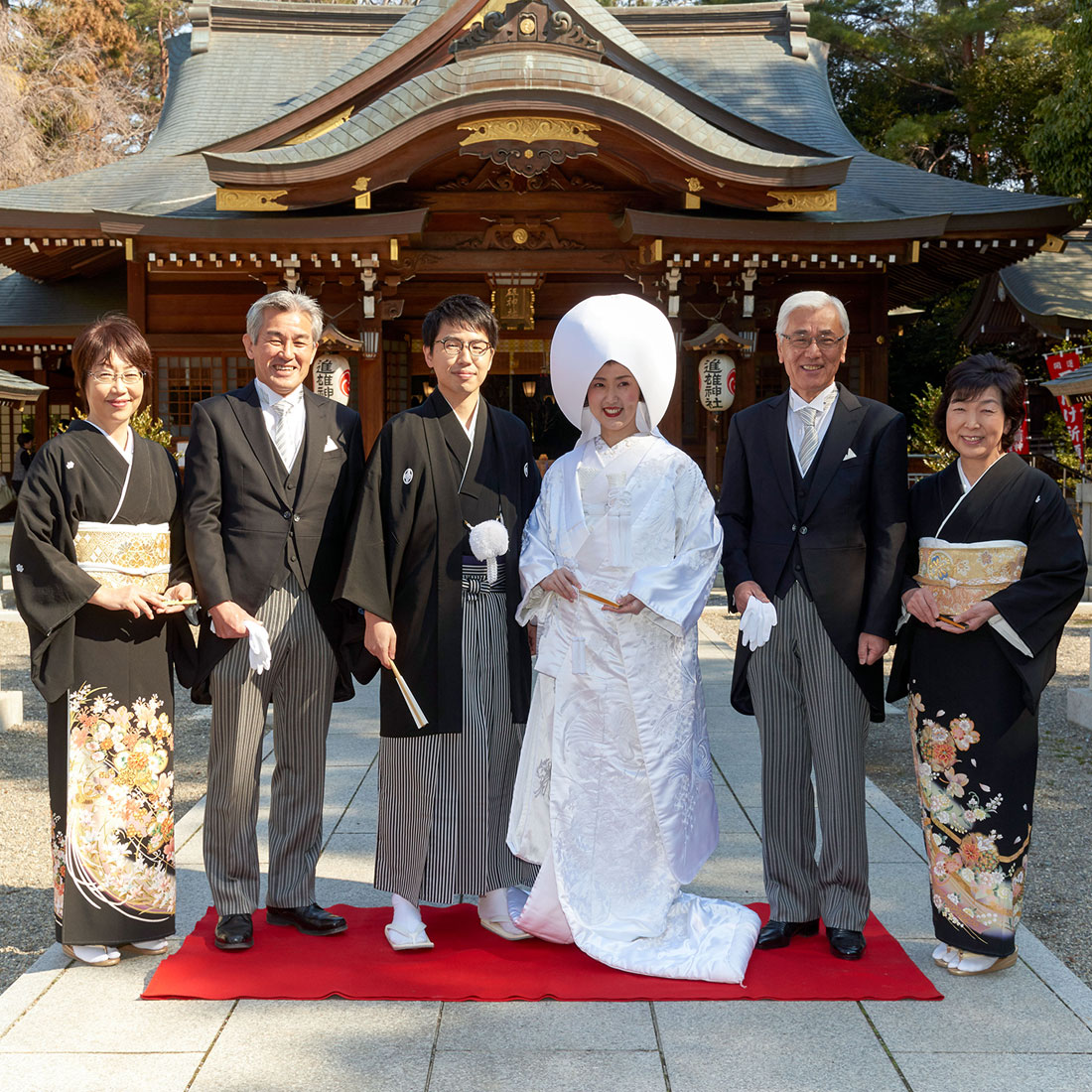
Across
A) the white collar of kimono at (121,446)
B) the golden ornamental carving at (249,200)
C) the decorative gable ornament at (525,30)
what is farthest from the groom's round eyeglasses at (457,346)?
the decorative gable ornament at (525,30)

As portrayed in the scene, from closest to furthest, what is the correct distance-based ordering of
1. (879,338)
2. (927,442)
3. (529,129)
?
(529,129) → (879,338) → (927,442)

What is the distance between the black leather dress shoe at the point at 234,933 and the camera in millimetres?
2859

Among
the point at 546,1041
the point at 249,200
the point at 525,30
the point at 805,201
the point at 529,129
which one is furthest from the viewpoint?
the point at 525,30

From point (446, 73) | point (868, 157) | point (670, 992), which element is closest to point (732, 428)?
point (670, 992)

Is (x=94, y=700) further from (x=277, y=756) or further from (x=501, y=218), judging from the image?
Answer: (x=501, y=218)

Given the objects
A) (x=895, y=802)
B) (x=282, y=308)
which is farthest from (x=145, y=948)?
(x=895, y=802)

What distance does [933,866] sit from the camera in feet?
9.50

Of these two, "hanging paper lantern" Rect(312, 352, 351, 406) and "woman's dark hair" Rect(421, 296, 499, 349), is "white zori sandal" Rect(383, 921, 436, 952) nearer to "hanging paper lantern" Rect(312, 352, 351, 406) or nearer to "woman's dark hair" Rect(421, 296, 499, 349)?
"woman's dark hair" Rect(421, 296, 499, 349)

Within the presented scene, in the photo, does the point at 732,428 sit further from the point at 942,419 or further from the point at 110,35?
the point at 110,35

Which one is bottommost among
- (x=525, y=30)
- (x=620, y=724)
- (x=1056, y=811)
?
(x=1056, y=811)

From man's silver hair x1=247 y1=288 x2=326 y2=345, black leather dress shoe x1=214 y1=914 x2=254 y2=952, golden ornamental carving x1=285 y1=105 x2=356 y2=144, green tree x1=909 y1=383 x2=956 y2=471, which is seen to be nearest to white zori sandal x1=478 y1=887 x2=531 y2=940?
black leather dress shoe x1=214 y1=914 x2=254 y2=952

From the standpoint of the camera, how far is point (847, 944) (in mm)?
2834

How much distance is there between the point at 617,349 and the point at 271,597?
1156 mm

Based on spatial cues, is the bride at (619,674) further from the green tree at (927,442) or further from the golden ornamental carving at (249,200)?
the green tree at (927,442)
